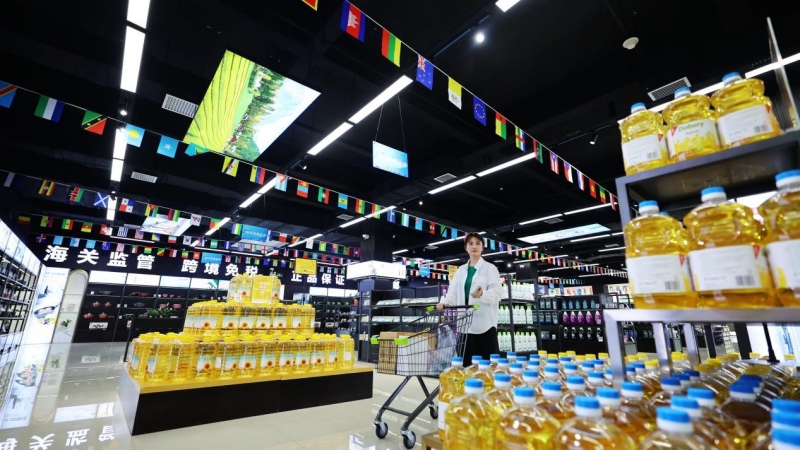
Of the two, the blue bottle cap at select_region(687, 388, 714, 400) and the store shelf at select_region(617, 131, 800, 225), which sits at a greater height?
the store shelf at select_region(617, 131, 800, 225)

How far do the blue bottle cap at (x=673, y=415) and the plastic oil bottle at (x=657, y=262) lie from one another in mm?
362

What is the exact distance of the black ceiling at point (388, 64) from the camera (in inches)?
163

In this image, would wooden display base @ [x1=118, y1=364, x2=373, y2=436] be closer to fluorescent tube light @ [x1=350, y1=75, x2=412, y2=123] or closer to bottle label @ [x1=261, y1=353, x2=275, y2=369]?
bottle label @ [x1=261, y1=353, x2=275, y2=369]

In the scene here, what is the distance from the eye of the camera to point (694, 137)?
108 centimetres

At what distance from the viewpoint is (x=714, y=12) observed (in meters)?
4.20

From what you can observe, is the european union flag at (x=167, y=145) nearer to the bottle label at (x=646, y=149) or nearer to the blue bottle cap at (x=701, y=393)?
the bottle label at (x=646, y=149)

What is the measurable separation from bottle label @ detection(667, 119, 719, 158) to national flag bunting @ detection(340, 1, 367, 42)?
9.91 ft

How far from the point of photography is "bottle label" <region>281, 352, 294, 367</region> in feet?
12.2

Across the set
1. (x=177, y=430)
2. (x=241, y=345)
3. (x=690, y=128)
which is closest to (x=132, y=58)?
(x=241, y=345)

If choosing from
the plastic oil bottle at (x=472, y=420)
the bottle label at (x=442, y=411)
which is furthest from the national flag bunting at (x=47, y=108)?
the plastic oil bottle at (x=472, y=420)

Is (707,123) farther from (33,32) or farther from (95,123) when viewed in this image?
(95,123)

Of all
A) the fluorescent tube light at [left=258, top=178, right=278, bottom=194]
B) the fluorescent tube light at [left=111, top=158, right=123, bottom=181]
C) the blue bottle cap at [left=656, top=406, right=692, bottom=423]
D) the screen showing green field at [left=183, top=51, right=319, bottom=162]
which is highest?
the fluorescent tube light at [left=258, top=178, right=278, bottom=194]

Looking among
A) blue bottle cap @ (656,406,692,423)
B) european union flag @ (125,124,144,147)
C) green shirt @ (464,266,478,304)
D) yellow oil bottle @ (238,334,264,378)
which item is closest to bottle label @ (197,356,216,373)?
yellow oil bottle @ (238,334,264,378)

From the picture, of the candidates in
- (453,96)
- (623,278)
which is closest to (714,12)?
(453,96)
